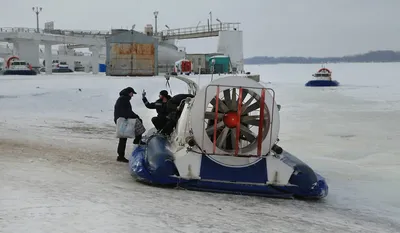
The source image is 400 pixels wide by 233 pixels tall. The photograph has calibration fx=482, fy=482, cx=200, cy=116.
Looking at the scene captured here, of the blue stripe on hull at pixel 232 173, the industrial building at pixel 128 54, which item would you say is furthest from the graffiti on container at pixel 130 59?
the blue stripe on hull at pixel 232 173

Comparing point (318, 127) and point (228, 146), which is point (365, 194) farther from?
point (318, 127)

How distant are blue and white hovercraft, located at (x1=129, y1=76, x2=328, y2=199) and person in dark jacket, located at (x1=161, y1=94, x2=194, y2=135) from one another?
980 millimetres

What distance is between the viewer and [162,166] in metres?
6.84

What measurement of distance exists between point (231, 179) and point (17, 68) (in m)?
36.6

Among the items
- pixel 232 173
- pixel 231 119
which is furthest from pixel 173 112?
pixel 232 173

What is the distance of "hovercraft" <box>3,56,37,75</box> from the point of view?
39.4m

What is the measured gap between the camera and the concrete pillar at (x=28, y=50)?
4356 cm

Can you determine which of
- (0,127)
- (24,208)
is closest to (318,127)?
(0,127)

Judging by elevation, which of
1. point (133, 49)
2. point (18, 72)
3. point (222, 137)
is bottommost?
point (222, 137)

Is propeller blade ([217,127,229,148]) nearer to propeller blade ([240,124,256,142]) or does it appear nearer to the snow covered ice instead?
propeller blade ([240,124,256,142])

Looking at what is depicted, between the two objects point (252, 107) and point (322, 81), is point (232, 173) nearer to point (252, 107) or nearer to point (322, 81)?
point (252, 107)

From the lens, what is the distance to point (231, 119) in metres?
7.13

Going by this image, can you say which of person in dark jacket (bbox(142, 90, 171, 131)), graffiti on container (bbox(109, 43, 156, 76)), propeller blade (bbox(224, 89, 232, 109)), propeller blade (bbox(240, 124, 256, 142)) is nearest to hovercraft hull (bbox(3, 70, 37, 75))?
graffiti on container (bbox(109, 43, 156, 76))

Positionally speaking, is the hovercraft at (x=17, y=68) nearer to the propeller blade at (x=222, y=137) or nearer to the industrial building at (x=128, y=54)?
the industrial building at (x=128, y=54)
